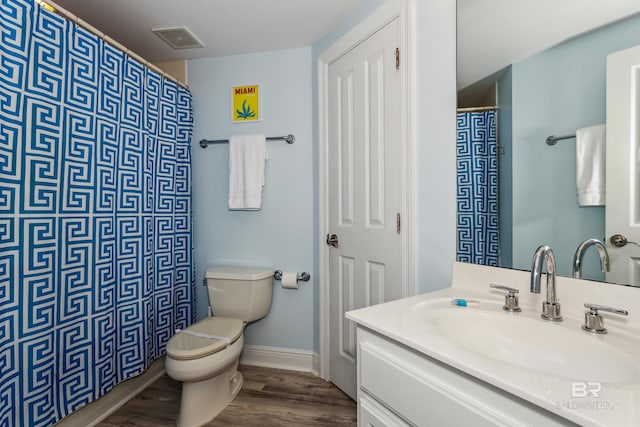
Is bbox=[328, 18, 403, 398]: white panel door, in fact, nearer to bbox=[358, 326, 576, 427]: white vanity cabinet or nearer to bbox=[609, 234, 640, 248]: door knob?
bbox=[358, 326, 576, 427]: white vanity cabinet

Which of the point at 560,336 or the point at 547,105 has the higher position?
the point at 547,105

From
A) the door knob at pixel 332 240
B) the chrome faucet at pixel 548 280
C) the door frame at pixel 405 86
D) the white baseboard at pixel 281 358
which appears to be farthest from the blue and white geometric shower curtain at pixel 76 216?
the chrome faucet at pixel 548 280

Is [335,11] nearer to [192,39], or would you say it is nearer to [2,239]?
[192,39]

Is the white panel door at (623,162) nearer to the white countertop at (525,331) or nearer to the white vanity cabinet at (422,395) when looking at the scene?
the white countertop at (525,331)

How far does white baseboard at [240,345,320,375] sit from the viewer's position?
2.11 metres

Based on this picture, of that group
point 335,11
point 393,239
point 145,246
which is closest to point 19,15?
point 145,246

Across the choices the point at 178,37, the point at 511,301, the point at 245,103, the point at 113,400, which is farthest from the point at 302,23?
the point at 113,400

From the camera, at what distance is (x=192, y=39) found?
2.00 m

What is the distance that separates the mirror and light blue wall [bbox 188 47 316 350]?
1.16 metres

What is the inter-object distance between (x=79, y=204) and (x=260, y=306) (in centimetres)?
114

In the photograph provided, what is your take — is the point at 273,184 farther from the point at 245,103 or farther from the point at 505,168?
the point at 505,168

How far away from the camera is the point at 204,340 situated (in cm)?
163

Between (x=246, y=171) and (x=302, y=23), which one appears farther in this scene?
(x=246, y=171)

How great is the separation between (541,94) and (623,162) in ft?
1.02
